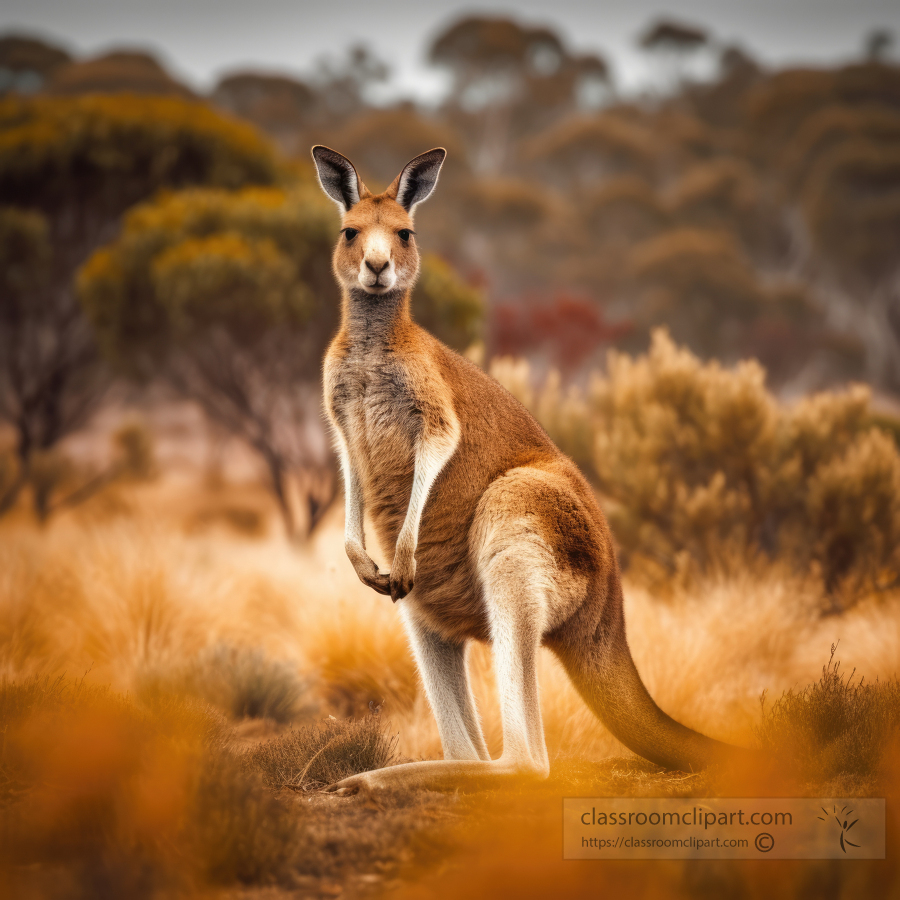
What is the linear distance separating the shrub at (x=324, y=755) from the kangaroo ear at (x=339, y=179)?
230 cm

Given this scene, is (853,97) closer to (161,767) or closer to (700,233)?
(700,233)

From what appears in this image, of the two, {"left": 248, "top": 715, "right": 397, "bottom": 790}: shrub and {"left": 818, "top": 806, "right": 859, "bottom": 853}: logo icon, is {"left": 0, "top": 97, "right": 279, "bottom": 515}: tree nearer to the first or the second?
{"left": 248, "top": 715, "right": 397, "bottom": 790}: shrub

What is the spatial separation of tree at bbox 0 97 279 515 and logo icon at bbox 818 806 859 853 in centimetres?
1278

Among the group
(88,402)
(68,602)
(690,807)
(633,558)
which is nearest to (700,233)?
(88,402)

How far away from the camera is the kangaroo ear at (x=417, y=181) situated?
346 centimetres

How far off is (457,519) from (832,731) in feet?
6.19

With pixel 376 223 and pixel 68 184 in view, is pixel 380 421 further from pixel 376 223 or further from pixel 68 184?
pixel 68 184

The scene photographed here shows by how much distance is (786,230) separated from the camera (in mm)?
34250

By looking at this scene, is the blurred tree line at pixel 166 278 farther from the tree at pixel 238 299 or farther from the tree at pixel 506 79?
the tree at pixel 506 79

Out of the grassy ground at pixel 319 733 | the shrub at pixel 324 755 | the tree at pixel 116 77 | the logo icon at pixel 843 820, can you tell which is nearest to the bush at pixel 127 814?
the grassy ground at pixel 319 733

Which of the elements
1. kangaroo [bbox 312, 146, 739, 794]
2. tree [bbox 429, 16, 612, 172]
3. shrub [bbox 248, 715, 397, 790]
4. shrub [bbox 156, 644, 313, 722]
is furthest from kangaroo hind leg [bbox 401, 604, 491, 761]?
tree [bbox 429, 16, 612, 172]

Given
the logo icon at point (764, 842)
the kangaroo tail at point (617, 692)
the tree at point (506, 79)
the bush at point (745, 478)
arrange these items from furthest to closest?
the tree at point (506, 79) → the bush at point (745, 478) → the kangaroo tail at point (617, 692) → the logo icon at point (764, 842)

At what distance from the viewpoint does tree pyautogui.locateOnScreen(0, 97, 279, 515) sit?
12.8 meters

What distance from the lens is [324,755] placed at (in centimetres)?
361
